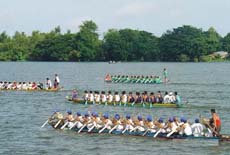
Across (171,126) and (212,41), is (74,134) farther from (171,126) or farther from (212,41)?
(212,41)

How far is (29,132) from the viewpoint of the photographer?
33875 millimetres

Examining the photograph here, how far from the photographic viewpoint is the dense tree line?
157 meters

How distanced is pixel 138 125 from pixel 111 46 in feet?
421

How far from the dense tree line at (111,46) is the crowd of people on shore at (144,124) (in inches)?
4829

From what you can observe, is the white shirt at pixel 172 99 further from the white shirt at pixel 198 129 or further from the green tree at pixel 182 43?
the green tree at pixel 182 43

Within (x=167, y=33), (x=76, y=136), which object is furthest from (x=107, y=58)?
(x=76, y=136)

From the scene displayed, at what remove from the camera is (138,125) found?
30766mm

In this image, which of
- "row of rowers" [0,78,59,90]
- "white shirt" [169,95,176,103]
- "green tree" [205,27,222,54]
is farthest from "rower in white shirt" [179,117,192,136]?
"green tree" [205,27,222,54]

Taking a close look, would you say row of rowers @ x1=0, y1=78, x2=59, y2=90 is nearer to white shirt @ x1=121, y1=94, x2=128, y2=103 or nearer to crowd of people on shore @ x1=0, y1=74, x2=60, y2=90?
crowd of people on shore @ x1=0, y1=74, x2=60, y2=90

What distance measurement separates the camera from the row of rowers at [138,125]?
1133 inches

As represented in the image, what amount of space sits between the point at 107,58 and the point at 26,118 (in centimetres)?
12565

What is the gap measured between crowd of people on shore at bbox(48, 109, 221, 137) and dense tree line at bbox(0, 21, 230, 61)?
402 feet

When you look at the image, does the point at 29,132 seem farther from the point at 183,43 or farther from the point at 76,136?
the point at 183,43

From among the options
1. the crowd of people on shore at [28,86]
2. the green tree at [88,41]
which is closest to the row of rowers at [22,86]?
the crowd of people on shore at [28,86]
